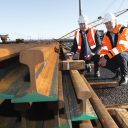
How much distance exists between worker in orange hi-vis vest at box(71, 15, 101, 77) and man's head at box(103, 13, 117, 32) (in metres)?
1.21

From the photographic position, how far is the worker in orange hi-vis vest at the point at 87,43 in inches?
324

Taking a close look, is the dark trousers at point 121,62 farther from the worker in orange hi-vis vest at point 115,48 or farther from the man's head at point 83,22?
the man's head at point 83,22

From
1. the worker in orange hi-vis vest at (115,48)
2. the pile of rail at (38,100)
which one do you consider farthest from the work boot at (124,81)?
the pile of rail at (38,100)

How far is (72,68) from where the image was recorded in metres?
5.09

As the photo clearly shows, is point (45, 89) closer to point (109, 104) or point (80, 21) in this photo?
point (109, 104)

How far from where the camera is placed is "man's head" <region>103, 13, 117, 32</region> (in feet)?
22.8

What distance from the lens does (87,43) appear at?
27.7 feet

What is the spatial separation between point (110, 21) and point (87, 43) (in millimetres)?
1576

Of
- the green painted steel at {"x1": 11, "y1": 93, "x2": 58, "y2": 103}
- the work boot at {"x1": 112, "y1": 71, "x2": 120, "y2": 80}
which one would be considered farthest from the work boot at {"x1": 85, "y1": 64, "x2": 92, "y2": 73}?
the green painted steel at {"x1": 11, "y1": 93, "x2": 58, "y2": 103}

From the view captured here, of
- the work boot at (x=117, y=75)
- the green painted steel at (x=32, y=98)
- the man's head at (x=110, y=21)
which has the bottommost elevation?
the work boot at (x=117, y=75)

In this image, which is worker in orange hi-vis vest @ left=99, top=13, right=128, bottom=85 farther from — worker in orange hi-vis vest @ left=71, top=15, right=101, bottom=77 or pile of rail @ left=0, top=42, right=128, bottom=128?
pile of rail @ left=0, top=42, right=128, bottom=128

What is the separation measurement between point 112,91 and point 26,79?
3769 millimetres

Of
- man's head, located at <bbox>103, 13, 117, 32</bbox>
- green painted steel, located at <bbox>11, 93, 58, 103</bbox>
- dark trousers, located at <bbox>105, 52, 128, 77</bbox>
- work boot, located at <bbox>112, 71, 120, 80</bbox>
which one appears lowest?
work boot, located at <bbox>112, 71, 120, 80</bbox>

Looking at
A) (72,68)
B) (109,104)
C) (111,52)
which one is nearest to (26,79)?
(72,68)
